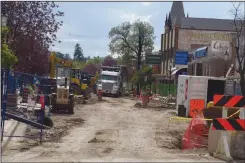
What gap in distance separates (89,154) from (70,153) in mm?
465

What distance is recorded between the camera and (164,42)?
8894 centimetres

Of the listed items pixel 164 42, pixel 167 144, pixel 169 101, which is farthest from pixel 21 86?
pixel 164 42

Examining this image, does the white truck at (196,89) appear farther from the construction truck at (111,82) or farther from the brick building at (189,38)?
the construction truck at (111,82)

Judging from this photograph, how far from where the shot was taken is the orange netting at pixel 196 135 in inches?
535

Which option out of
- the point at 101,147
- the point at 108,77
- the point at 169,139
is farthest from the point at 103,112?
the point at 108,77

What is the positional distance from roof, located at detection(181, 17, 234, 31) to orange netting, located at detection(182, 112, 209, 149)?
67.6m

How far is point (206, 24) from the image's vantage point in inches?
3337

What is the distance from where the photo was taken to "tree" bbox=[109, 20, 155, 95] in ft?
328

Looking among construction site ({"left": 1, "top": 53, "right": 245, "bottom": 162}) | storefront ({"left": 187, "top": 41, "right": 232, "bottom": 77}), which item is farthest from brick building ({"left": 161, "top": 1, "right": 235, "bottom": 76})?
construction site ({"left": 1, "top": 53, "right": 245, "bottom": 162})

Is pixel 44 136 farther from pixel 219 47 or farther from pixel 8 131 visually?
pixel 219 47

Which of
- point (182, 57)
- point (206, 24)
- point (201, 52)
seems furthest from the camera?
point (206, 24)

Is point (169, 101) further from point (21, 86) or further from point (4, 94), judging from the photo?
point (4, 94)

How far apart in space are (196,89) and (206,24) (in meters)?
60.6

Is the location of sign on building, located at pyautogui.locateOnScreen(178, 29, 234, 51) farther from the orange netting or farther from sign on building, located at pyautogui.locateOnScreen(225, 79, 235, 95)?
the orange netting
